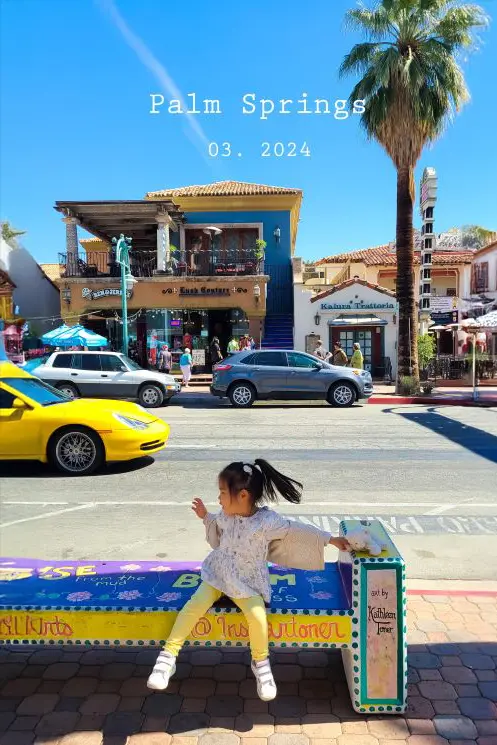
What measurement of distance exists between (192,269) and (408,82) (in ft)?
39.5

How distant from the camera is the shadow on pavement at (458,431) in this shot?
30.2 feet

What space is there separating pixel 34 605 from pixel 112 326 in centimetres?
2437

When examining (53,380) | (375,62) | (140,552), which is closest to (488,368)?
(375,62)

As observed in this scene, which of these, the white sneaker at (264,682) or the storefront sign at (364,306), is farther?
the storefront sign at (364,306)

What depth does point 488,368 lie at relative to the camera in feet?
71.4

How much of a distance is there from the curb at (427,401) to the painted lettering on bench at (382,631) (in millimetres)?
14319

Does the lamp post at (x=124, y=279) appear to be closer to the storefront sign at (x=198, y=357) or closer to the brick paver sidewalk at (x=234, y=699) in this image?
the storefront sign at (x=198, y=357)

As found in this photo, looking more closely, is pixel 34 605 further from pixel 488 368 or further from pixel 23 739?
pixel 488 368

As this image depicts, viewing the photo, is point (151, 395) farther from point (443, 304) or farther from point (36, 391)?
point (443, 304)

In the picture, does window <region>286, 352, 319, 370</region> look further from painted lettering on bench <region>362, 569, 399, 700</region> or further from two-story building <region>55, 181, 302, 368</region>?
painted lettering on bench <region>362, 569, 399, 700</region>

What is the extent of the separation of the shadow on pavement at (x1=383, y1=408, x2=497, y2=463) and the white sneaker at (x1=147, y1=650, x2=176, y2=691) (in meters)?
6.91

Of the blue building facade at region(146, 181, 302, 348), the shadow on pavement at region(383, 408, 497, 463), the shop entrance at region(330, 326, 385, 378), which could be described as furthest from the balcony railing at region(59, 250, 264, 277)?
the shadow on pavement at region(383, 408, 497, 463)

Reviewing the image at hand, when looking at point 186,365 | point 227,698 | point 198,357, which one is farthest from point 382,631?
point 198,357

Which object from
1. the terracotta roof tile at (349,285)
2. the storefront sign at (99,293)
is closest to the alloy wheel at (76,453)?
the storefront sign at (99,293)
